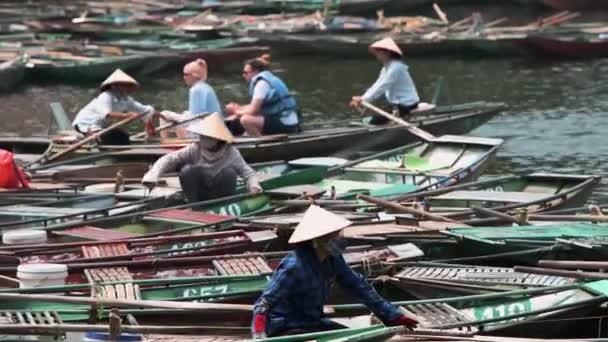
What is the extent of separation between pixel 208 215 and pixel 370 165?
320cm

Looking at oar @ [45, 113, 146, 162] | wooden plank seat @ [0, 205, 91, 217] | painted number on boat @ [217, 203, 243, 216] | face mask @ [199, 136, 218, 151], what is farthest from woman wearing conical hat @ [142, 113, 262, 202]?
oar @ [45, 113, 146, 162]

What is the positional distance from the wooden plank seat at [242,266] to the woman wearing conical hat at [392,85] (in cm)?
653

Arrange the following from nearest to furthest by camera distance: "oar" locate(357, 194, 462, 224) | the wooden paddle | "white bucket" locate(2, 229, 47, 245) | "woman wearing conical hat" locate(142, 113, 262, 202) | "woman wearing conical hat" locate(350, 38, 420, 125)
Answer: the wooden paddle → "white bucket" locate(2, 229, 47, 245) → "oar" locate(357, 194, 462, 224) → "woman wearing conical hat" locate(142, 113, 262, 202) → "woman wearing conical hat" locate(350, 38, 420, 125)

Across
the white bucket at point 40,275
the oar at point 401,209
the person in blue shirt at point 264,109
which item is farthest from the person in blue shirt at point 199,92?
the white bucket at point 40,275

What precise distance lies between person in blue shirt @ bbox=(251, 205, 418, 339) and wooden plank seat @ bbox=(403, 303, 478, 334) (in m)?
0.72

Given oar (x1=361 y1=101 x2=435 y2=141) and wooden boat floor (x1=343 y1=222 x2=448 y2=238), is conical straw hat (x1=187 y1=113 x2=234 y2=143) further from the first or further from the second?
oar (x1=361 y1=101 x2=435 y2=141)

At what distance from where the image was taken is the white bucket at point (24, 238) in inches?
428

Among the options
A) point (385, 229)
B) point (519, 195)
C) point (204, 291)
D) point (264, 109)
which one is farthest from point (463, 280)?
point (264, 109)

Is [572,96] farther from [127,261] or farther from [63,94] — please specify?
[127,261]

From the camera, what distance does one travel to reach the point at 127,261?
1012 cm

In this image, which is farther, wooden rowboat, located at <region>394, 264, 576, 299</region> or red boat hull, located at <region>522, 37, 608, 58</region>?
red boat hull, located at <region>522, 37, 608, 58</region>

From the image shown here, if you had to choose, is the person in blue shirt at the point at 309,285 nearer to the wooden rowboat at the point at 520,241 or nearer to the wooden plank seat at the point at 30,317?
the wooden plank seat at the point at 30,317

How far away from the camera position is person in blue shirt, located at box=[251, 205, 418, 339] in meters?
7.80

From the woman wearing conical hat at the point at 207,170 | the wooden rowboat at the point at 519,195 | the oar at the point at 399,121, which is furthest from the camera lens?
the oar at the point at 399,121
